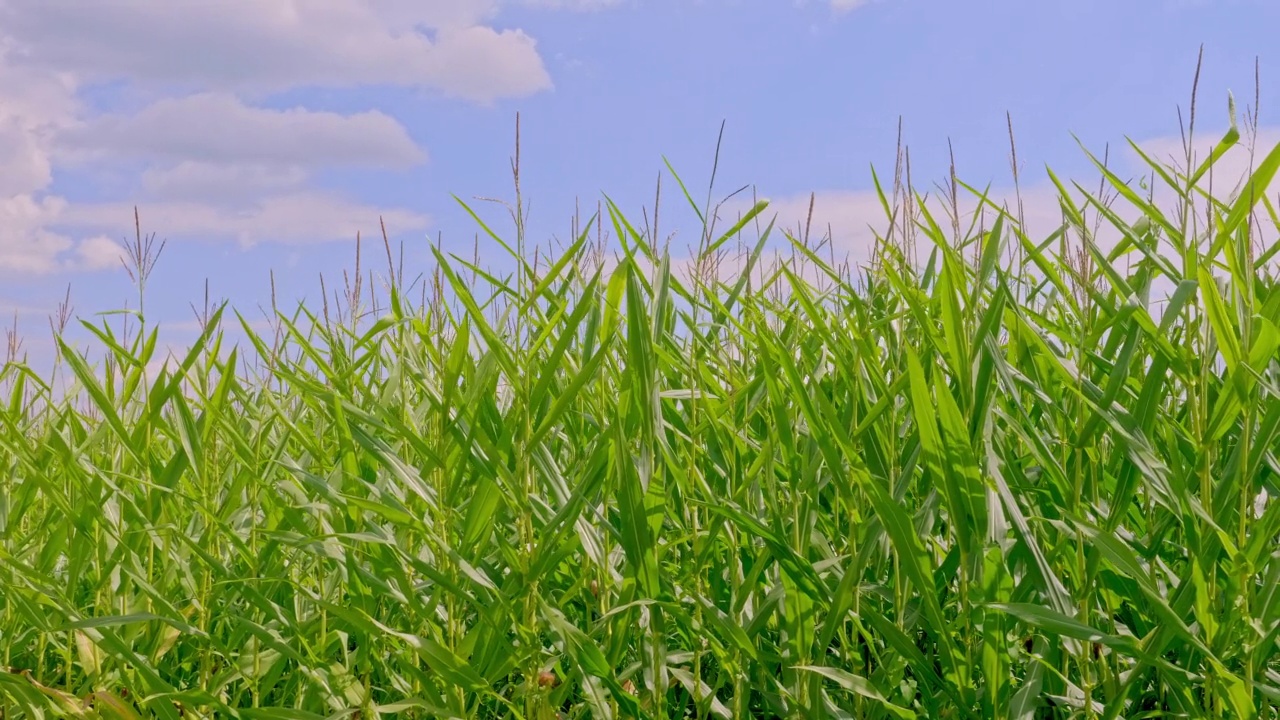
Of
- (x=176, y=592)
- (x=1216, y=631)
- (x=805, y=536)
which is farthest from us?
(x=176, y=592)

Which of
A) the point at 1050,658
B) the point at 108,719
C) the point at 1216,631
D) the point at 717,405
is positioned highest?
the point at 717,405

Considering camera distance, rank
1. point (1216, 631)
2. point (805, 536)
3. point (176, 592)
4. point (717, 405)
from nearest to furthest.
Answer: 1. point (1216, 631)
2. point (805, 536)
3. point (717, 405)
4. point (176, 592)

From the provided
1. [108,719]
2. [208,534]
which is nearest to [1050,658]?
[208,534]

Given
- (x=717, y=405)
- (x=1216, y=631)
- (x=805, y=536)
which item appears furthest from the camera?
(x=717, y=405)

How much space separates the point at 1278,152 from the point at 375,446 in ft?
3.44

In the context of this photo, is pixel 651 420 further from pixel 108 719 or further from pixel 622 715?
pixel 108 719

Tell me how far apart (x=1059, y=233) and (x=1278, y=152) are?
12.8 inches

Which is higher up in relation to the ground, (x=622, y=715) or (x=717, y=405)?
(x=717, y=405)

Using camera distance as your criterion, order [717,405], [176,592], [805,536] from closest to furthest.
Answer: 1. [805,536]
2. [717,405]
3. [176,592]

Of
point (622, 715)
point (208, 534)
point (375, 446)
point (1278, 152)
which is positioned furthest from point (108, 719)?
point (1278, 152)

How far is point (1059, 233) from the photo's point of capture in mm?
1414

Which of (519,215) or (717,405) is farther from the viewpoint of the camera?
(717,405)

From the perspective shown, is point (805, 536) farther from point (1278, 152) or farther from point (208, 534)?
point (208, 534)

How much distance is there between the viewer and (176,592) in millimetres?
1729
